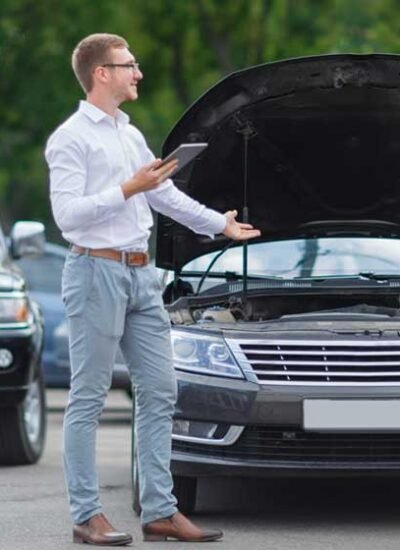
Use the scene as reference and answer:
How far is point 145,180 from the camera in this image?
23.3ft

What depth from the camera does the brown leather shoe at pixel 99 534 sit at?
23.8 ft

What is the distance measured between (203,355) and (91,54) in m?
1.42

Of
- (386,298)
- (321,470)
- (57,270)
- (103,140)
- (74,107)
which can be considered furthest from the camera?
(74,107)

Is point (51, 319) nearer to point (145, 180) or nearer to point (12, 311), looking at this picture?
point (12, 311)

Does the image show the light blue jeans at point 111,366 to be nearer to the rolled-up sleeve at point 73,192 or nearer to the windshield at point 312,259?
the rolled-up sleeve at point 73,192

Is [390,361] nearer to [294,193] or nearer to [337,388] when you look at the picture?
[337,388]

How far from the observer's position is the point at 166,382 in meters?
7.37

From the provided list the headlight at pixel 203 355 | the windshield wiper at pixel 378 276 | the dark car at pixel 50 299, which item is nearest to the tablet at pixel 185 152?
the headlight at pixel 203 355

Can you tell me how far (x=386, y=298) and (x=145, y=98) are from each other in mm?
24020

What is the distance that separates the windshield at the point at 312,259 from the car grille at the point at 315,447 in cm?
148

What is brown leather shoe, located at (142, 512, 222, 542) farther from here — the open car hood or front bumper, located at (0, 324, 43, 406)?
front bumper, located at (0, 324, 43, 406)

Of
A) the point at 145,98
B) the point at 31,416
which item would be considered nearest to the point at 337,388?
the point at 31,416

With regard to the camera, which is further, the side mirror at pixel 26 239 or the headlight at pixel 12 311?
the side mirror at pixel 26 239

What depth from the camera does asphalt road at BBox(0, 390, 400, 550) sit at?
7.52 meters
